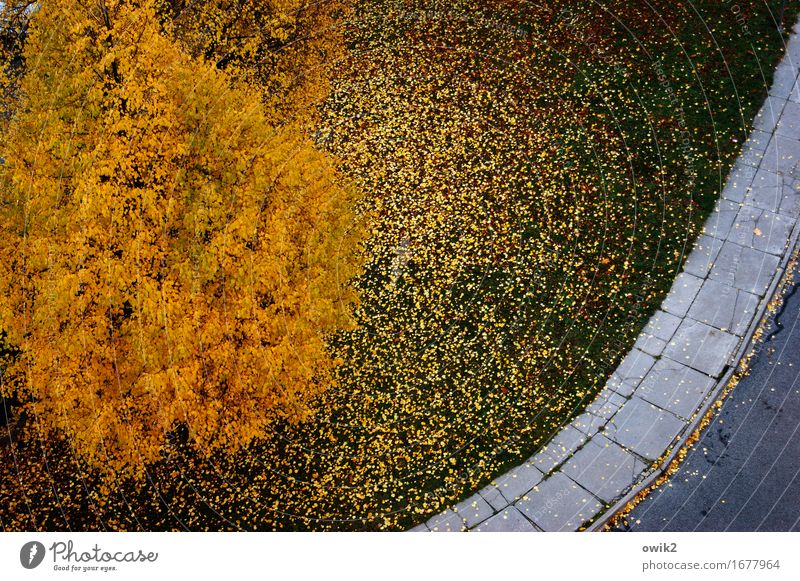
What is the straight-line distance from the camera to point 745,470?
13.5m

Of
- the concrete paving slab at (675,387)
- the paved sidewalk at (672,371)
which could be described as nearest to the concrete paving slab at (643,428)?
the paved sidewalk at (672,371)

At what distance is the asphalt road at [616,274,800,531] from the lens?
13.0 meters

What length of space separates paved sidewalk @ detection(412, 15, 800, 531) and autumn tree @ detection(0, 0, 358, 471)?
18.8 ft

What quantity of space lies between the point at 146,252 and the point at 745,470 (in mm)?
13386

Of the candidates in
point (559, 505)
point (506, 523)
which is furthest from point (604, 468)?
point (506, 523)

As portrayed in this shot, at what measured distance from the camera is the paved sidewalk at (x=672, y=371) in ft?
45.8

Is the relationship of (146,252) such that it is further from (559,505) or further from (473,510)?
(559,505)

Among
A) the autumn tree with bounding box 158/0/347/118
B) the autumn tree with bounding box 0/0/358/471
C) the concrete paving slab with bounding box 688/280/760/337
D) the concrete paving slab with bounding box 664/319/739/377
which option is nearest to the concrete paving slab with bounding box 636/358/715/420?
the concrete paving slab with bounding box 664/319/739/377

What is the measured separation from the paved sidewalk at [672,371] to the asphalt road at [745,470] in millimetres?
496

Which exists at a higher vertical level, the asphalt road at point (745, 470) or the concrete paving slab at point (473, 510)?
the asphalt road at point (745, 470)

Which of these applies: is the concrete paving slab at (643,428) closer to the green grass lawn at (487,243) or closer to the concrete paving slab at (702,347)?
the green grass lawn at (487,243)

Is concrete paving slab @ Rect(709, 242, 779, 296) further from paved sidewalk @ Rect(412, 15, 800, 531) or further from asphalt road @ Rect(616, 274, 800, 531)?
asphalt road @ Rect(616, 274, 800, 531)

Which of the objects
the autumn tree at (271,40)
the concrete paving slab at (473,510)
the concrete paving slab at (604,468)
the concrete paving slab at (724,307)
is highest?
the autumn tree at (271,40)
